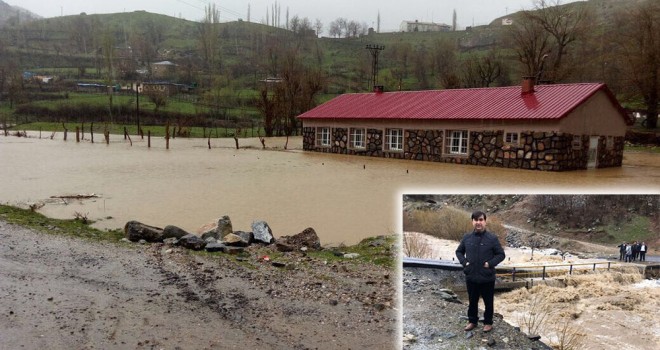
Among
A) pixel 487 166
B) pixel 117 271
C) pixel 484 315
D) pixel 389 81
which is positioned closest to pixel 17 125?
pixel 389 81

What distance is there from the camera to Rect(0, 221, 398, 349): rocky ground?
17.4 feet

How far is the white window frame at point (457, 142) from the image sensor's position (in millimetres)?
26953

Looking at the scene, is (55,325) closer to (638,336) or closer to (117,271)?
(117,271)

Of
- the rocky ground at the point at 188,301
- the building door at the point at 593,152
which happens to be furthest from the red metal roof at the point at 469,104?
the rocky ground at the point at 188,301

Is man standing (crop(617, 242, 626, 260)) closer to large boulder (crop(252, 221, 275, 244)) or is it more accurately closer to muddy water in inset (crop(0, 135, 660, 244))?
muddy water in inset (crop(0, 135, 660, 244))

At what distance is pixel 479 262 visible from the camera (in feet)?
8.50

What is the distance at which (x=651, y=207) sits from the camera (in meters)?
2.71

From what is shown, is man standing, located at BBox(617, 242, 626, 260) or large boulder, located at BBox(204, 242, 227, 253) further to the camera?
large boulder, located at BBox(204, 242, 227, 253)

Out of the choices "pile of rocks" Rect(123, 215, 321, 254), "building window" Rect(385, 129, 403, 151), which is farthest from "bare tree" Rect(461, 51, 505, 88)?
"pile of rocks" Rect(123, 215, 321, 254)

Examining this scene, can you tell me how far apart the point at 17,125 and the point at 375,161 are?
194ft

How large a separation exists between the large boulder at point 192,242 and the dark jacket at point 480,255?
742 cm

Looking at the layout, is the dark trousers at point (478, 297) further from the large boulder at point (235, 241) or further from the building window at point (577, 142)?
the building window at point (577, 142)

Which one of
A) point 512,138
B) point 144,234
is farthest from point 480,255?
point 512,138

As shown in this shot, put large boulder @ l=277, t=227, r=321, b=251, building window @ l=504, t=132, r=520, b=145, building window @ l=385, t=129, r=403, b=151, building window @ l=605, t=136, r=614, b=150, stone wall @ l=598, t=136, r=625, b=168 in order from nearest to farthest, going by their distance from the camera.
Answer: large boulder @ l=277, t=227, r=321, b=251
building window @ l=504, t=132, r=520, b=145
stone wall @ l=598, t=136, r=625, b=168
building window @ l=605, t=136, r=614, b=150
building window @ l=385, t=129, r=403, b=151
